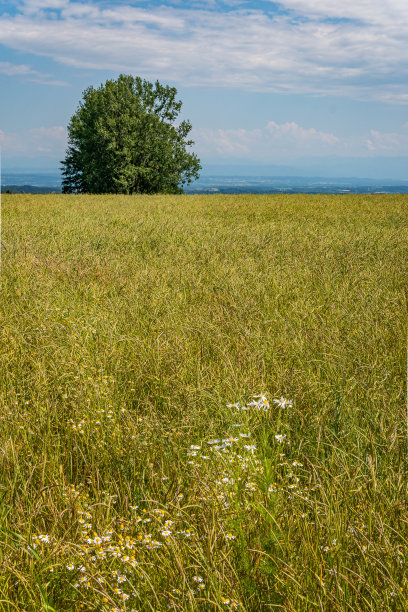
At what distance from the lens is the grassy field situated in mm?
1530

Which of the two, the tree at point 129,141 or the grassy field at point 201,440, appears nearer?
the grassy field at point 201,440

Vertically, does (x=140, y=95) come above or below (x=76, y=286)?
above

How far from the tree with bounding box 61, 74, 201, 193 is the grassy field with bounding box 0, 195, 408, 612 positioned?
3939cm

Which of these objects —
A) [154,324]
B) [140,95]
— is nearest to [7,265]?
[154,324]

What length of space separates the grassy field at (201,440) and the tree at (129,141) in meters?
39.4

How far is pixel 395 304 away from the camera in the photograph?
178 inches

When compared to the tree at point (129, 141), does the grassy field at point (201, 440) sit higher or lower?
lower

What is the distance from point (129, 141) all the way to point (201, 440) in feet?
145

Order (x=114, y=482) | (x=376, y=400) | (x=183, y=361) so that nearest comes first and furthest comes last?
1. (x=114, y=482)
2. (x=376, y=400)
3. (x=183, y=361)

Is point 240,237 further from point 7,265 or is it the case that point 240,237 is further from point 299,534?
point 299,534

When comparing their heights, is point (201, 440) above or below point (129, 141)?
below

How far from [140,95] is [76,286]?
160 ft

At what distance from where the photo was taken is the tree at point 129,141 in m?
43.7

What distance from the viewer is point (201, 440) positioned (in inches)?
88.0
